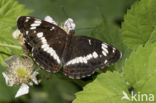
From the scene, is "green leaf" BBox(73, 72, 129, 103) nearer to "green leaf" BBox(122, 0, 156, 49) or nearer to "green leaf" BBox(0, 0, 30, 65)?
"green leaf" BBox(122, 0, 156, 49)

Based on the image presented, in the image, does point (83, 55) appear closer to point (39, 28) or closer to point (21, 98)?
point (39, 28)

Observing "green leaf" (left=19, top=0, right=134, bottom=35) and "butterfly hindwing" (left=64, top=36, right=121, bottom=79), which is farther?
"green leaf" (left=19, top=0, right=134, bottom=35)

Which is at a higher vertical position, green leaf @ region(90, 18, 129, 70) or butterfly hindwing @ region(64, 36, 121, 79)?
green leaf @ region(90, 18, 129, 70)

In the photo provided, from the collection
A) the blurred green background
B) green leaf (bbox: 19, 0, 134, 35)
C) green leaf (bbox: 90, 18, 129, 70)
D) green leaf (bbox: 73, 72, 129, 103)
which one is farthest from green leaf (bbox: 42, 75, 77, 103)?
green leaf (bbox: 73, 72, 129, 103)

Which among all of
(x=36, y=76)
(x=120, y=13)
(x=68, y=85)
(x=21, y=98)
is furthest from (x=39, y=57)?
(x=120, y=13)

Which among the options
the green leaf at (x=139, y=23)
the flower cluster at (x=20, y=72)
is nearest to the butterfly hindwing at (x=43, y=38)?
the flower cluster at (x=20, y=72)

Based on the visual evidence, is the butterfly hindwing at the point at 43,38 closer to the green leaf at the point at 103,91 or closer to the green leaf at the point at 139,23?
the green leaf at the point at 103,91
